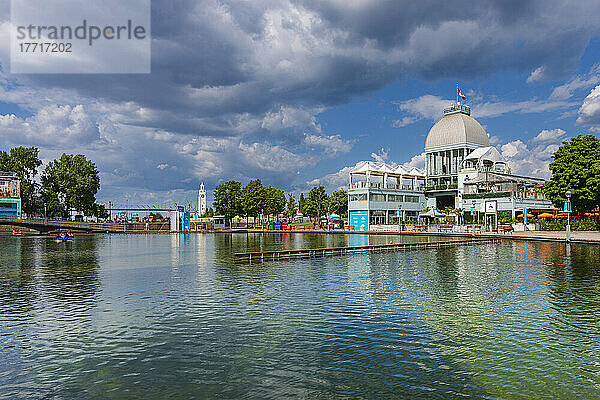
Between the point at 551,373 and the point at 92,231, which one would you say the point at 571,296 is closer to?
the point at 551,373

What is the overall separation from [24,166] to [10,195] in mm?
13845

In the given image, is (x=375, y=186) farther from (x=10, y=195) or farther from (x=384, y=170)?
(x=10, y=195)

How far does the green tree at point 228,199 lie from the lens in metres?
141

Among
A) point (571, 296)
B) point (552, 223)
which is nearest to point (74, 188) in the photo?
point (552, 223)

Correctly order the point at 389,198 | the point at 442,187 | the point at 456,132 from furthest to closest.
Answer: the point at 456,132 < the point at 442,187 < the point at 389,198

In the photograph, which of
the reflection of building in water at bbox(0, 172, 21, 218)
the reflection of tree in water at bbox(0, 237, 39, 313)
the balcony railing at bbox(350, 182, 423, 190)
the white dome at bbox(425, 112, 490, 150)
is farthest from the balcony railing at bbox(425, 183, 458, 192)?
the reflection of building in water at bbox(0, 172, 21, 218)

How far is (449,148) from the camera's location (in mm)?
121312

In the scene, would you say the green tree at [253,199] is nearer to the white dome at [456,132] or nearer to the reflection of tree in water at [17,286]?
the white dome at [456,132]

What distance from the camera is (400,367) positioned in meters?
12.1

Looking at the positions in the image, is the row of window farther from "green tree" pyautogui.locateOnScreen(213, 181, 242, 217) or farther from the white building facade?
"green tree" pyautogui.locateOnScreen(213, 181, 242, 217)

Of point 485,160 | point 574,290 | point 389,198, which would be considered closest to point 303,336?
point 574,290

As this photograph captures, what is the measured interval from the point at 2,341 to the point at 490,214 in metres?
99.5

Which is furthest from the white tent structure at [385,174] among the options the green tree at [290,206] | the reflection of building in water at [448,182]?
the green tree at [290,206]

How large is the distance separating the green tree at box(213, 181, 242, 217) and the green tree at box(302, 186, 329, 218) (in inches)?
1434
